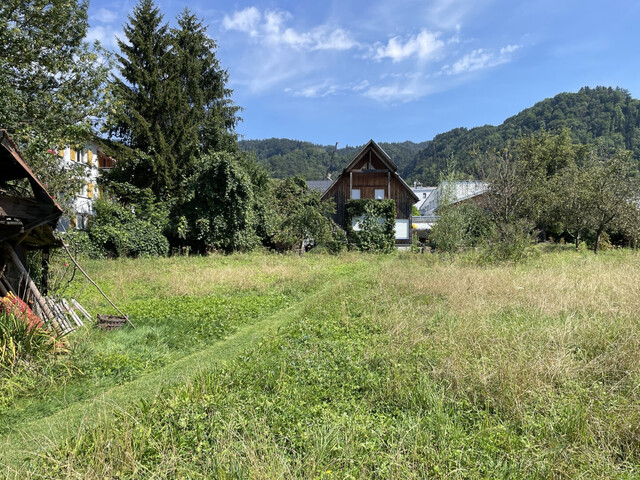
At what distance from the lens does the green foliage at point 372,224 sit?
25375 mm

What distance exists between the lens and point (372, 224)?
25.8 metres

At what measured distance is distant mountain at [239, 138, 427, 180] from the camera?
94.9 metres

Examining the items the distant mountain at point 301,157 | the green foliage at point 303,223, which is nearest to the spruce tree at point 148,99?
the green foliage at point 303,223

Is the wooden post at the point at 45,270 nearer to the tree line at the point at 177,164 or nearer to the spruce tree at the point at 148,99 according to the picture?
the tree line at the point at 177,164

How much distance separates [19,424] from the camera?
172 inches

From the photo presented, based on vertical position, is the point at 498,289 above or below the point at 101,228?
below

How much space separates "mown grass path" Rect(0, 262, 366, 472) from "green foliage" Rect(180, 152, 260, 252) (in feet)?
52.8

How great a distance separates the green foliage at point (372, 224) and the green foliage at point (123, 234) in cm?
1284

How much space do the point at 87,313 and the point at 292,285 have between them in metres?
5.90

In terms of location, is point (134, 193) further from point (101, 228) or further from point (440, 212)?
point (440, 212)

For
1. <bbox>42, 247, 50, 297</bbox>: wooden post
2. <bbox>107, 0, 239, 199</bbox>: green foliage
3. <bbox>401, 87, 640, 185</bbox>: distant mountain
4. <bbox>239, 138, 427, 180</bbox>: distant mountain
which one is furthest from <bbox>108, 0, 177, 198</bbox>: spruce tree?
<bbox>239, 138, 427, 180</bbox>: distant mountain

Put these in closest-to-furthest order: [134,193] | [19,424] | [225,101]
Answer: [19,424], [134,193], [225,101]

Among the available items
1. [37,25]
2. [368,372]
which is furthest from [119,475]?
[37,25]

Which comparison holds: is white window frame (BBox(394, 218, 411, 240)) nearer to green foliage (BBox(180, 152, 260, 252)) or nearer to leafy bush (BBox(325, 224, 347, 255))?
leafy bush (BBox(325, 224, 347, 255))
